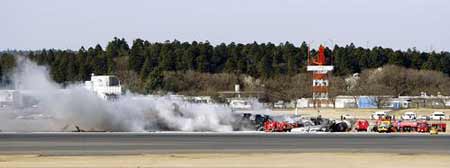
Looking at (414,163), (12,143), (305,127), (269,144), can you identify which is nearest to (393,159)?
(414,163)

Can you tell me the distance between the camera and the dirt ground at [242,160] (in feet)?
145

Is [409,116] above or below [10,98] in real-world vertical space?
below

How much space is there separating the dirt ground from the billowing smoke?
39826 millimetres

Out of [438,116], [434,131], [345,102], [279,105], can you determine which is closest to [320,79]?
[438,116]

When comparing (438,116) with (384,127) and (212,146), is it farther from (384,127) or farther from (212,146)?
(212,146)

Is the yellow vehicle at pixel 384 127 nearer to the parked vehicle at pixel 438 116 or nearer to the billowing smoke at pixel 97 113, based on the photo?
the billowing smoke at pixel 97 113

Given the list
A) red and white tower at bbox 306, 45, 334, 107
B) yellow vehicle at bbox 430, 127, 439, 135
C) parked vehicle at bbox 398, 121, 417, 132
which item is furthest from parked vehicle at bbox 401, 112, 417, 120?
yellow vehicle at bbox 430, 127, 439, 135

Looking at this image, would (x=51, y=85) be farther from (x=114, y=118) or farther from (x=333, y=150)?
(x=333, y=150)

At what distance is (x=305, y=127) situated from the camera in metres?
88.0

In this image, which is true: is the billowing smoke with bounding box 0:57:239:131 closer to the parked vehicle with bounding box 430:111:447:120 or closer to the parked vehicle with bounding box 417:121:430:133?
the parked vehicle with bounding box 417:121:430:133

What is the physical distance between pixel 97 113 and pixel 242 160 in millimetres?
44938

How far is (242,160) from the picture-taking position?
154 feet

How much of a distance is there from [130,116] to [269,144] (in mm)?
34188

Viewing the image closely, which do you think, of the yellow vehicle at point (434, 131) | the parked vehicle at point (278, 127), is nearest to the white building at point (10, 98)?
the parked vehicle at point (278, 127)
